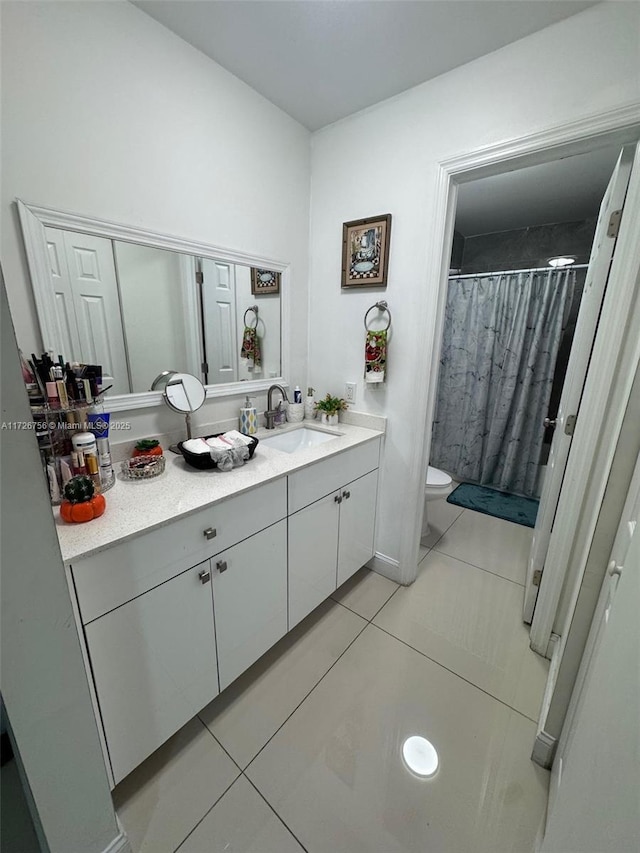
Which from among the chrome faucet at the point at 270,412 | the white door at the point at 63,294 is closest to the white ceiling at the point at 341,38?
the white door at the point at 63,294

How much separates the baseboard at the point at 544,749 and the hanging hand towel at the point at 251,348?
1897mm

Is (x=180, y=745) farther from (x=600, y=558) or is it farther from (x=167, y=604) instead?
(x=600, y=558)

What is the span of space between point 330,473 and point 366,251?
1.17m

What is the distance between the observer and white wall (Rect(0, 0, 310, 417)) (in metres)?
1.00

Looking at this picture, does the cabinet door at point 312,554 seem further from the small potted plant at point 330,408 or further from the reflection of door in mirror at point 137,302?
the reflection of door in mirror at point 137,302

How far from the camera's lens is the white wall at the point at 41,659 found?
0.60 meters

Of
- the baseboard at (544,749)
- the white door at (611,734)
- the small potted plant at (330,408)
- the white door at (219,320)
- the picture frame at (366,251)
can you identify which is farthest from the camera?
the small potted plant at (330,408)

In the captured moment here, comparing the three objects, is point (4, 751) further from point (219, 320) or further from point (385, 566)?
point (385, 566)

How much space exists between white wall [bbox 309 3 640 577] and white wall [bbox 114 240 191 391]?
2.79 ft

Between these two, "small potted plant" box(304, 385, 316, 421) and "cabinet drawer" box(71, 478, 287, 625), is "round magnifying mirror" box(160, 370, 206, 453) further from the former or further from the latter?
"small potted plant" box(304, 385, 316, 421)

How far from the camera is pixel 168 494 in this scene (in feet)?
3.59

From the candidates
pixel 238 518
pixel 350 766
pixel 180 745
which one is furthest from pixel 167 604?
pixel 350 766

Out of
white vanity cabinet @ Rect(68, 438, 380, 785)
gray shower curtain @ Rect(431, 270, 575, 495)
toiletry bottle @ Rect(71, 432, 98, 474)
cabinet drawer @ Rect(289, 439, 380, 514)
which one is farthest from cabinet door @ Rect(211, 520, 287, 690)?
gray shower curtain @ Rect(431, 270, 575, 495)

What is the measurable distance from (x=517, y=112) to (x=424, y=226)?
0.48 meters
